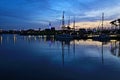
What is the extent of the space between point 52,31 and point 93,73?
15786cm

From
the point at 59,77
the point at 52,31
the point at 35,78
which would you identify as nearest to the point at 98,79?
the point at 59,77

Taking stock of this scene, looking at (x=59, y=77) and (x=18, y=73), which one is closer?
(x=59, y=77)

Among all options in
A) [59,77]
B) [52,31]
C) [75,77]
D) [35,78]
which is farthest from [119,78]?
[52,31]

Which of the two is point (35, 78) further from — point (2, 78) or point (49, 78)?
point (2, 78)

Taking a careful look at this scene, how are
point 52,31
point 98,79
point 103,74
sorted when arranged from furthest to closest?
point 52,31, point 103,74, point 98,79

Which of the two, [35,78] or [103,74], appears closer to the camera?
[35,78]

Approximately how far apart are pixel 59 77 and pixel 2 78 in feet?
11.3

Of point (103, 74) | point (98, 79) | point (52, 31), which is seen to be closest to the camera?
point (98, 79)

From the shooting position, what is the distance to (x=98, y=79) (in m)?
14.3

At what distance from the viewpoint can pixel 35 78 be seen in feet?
47.6

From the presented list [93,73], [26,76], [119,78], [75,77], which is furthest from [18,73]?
[119,78]

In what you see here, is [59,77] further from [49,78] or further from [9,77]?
[9,77]

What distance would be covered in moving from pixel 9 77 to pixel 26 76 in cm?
104

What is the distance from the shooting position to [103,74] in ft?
52.6
